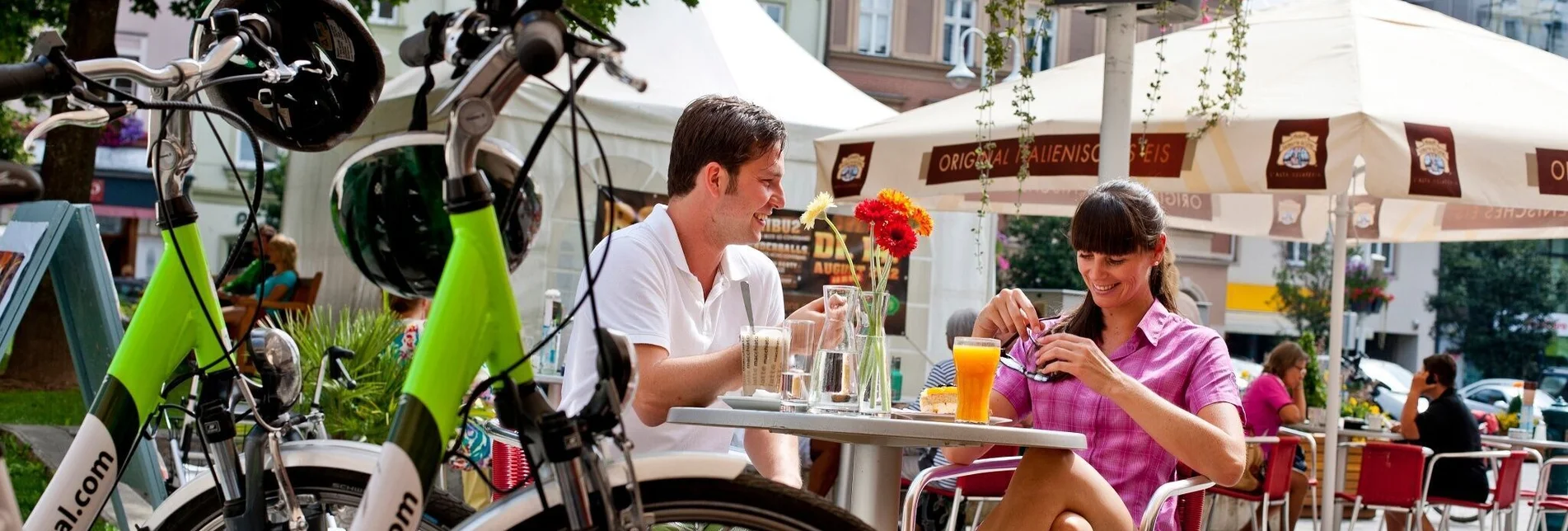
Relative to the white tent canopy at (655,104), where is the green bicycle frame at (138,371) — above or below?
below

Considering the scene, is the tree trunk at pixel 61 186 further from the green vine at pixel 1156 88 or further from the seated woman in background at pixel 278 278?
the green vine at pixel 1156 88

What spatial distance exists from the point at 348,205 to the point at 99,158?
35618 millimetres

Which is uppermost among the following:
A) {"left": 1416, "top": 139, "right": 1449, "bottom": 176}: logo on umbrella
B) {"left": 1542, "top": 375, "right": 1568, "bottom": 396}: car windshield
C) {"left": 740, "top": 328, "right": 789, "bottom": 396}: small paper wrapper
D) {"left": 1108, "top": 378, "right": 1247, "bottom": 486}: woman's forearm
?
{"left": 1416, "top": 139, "right": 1449, "bottom": 176}: logo on umbrella

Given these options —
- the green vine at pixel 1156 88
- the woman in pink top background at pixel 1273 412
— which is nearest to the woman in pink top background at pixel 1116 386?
the green vine at pixel 1156 88

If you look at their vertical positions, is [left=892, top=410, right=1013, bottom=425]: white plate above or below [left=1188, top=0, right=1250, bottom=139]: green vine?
below

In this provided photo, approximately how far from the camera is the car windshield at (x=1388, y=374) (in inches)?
939

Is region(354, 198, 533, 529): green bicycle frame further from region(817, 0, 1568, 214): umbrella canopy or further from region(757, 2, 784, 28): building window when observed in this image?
region(757, 2, 784, 28): building window

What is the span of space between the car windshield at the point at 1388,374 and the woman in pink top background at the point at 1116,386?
2080 centimetres

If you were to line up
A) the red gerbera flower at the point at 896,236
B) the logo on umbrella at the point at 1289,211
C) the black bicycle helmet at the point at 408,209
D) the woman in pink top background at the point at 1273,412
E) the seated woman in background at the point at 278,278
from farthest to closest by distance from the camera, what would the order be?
the seated woman in background at the point at 278,278
the logo on umbrella at the point at 1289,211
the woman in pink top background at the point at 1273,412
the red gerbera flower at the point at 896,236
the black bicycle helmet at the point at 408,209

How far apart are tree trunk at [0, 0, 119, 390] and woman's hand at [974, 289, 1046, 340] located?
363 inches

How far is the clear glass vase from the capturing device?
3.13 meters

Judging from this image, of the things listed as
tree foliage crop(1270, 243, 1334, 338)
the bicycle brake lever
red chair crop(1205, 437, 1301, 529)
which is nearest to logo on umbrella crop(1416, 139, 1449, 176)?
red chair crop(1205, 437, 1301, 529)

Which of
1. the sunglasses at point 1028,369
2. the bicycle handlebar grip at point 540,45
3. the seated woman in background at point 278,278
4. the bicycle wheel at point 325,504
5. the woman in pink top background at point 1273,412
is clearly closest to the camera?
the bicycle handlebar grip at point 540,45

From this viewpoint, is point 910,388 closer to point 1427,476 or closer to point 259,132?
point 1427,476
